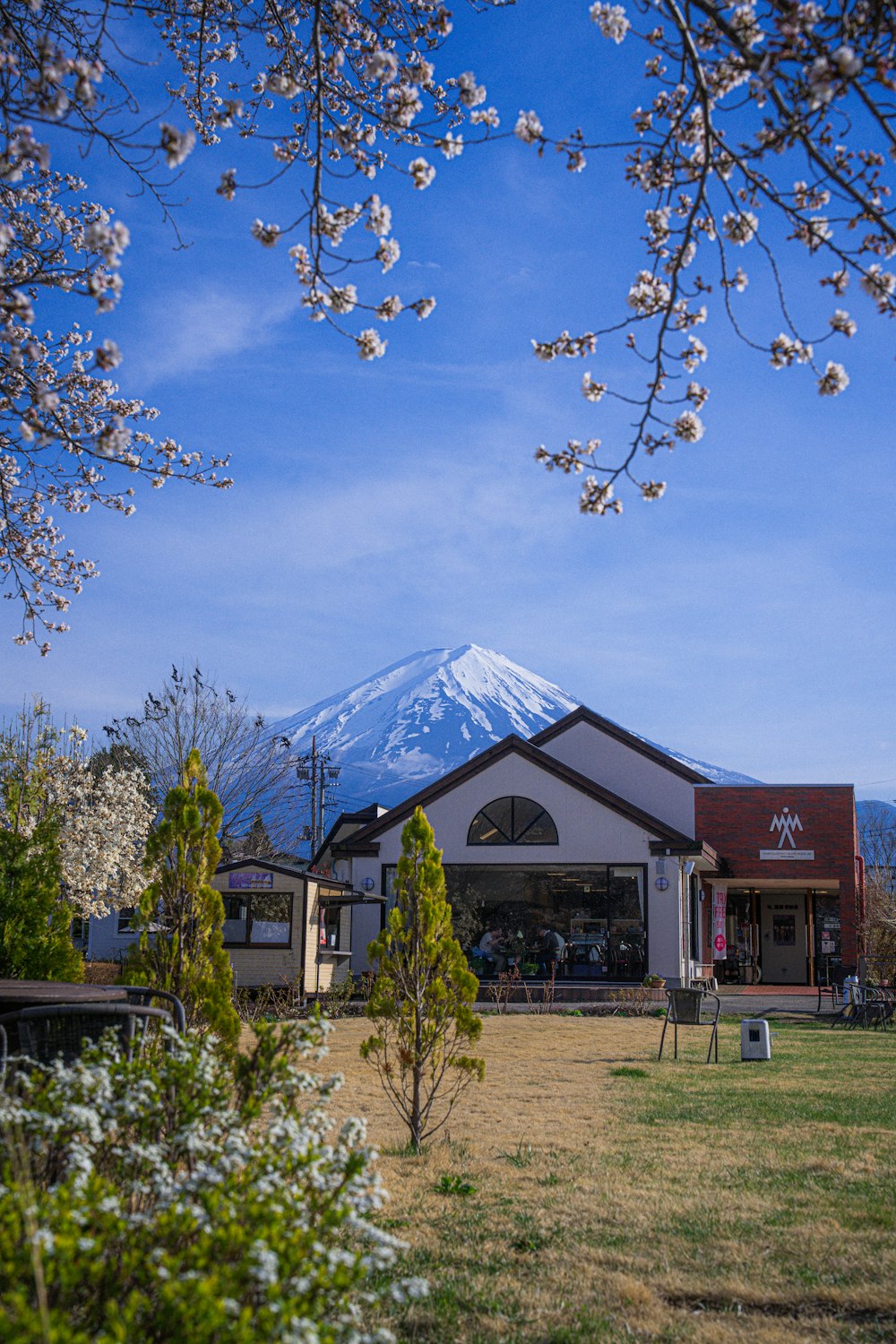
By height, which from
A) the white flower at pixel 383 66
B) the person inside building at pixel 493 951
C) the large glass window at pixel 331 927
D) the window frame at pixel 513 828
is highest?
the white flower at pixel 383 66

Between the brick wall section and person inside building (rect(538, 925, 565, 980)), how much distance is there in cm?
580

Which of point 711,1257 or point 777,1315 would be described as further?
point 711,1257

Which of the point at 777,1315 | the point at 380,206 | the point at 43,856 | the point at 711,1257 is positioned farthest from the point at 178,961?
the point at 43,856

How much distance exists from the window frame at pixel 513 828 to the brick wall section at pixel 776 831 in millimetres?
5692

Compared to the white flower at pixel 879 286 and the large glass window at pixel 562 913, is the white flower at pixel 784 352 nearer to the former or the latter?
the white flower at pixel 879 286

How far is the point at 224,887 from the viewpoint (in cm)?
2345

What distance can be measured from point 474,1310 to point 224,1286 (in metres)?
2.48

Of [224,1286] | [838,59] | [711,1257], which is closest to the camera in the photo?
[224,1286]

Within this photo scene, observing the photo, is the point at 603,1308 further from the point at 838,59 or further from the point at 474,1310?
the point at 838,59

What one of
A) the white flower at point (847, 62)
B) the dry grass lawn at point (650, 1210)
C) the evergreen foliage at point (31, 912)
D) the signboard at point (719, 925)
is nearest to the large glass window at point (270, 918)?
the evergreen foliage at point (31, 912)

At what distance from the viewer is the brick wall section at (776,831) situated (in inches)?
1213

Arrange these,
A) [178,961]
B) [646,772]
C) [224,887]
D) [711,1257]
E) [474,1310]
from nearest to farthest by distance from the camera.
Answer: [474,1310]
[711,1257]
[178,961]
[224,887]
[646,772]

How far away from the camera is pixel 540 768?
2778 cm

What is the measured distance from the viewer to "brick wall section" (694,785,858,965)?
30812 mm
